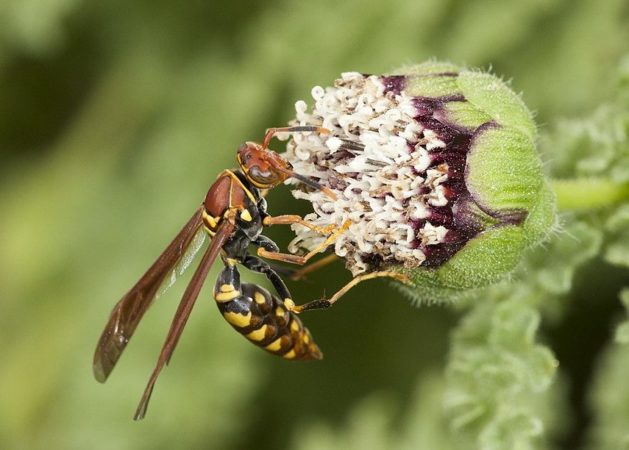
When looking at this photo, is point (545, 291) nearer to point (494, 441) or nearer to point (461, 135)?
point (494, 441)

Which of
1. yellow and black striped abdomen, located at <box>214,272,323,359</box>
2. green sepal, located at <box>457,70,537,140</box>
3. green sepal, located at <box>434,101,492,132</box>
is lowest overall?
yellow and black striped abdomen, located at <box>214,272,323,359</box>

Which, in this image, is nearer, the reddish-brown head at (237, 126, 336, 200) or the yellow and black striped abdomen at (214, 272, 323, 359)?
the reddish-brown head at (237, 126, 336, 200)

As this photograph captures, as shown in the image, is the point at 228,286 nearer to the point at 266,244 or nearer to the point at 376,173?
the point at 266,244

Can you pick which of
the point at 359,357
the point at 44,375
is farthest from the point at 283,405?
the point at 44,375

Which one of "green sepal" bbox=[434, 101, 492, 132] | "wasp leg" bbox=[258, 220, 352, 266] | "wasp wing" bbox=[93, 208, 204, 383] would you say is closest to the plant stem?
"green sepal" bbox=[434, 101, 492, 132]

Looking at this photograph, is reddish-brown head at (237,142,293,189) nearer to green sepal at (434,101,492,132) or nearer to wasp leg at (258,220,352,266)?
wasp leg at (258,220,352,266)
